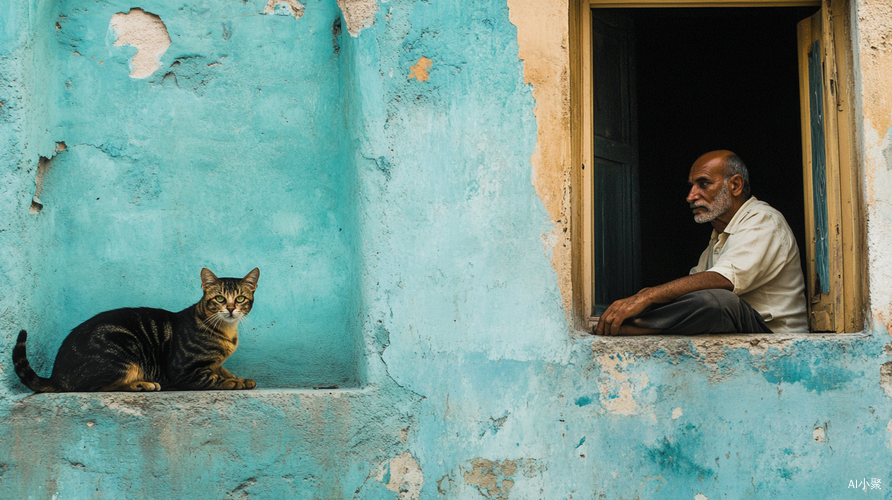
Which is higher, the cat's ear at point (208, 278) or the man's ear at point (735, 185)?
the man's ear at point (735, 185)

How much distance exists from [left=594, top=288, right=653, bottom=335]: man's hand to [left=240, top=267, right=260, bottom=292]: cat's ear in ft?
4.91

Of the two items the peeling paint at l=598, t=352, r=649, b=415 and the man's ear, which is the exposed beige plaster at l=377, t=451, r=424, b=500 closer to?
the peeling paint at l=598, t=352, r=649, b=415

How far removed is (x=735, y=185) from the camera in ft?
11.8

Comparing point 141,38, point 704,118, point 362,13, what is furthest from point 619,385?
point 704,118

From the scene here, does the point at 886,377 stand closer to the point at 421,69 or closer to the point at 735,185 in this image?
the point at 735,185

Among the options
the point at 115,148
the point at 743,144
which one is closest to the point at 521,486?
the point at 115,148

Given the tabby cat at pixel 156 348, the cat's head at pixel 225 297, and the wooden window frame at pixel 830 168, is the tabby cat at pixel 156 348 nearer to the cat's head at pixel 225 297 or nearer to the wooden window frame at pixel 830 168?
the cat's head at pixel 225 297

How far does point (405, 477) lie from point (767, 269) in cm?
184

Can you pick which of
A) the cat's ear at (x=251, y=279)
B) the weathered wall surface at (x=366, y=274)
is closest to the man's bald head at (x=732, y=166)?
the weathered wall surface at (x=366, y=274)

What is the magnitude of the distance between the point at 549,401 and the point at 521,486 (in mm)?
355

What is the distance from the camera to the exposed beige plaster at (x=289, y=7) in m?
3.31

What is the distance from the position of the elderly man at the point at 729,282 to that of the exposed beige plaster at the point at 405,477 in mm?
964

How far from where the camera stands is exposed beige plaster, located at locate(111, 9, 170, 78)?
128 inches

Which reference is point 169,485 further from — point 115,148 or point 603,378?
point 603,378
